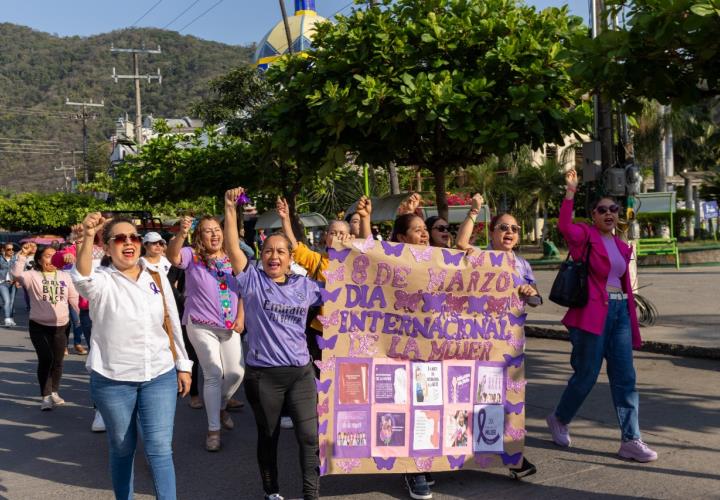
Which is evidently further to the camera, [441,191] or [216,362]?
[441,191]

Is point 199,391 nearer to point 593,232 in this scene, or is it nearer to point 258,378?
point 258,378

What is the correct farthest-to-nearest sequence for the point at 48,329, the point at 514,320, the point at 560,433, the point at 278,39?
the point at 278,39
the point at 48,329
the point at 560,433
the point at 514,320

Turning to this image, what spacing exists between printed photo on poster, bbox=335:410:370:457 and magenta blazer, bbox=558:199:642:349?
1.76 m

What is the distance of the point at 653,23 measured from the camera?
6.07m

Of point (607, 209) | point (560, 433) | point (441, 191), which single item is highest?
point (441, 191)

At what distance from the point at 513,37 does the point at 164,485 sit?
684 centimetres

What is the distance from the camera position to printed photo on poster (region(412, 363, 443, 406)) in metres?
5.27

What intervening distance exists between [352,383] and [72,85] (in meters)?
167

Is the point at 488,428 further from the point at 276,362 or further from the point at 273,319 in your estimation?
the point at 273,319

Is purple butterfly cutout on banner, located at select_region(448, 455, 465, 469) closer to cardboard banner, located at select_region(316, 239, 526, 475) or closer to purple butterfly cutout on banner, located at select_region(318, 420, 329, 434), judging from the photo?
cardboard banner, located at select_region(316, 239, 526, 475)

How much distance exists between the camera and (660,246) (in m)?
26.7

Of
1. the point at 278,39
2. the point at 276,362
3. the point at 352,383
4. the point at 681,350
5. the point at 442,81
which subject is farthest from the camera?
the point at 278,39

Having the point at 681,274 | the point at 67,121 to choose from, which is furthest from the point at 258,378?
the point at 67,121

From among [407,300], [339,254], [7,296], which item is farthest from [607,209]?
[7,296]
